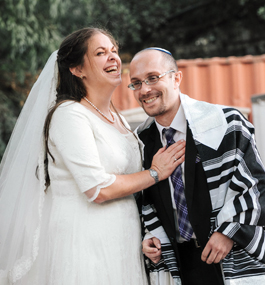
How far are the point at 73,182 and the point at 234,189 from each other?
896 millimetres

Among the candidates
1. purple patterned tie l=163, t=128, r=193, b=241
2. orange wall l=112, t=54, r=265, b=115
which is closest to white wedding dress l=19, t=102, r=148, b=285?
purple patterned tie l=163, t=128, r=193, b=241

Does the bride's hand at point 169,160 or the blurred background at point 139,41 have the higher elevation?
the blurred background at point 139,41

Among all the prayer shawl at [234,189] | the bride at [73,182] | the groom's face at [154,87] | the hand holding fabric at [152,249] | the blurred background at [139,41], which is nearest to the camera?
the prayer shawl at [234,189]

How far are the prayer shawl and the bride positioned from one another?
192 mm

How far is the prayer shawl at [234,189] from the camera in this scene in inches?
79.6

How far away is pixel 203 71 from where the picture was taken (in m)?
6.01

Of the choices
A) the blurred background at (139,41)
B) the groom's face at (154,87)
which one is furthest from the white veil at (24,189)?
the blurred background at (139,41)

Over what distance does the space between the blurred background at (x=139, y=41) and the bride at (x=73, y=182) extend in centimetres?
58

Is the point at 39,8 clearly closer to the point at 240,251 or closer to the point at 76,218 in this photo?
the point at 76,218

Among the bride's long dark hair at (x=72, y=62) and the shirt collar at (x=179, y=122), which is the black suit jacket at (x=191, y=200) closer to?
the shirt collar at (x=179, y=122)

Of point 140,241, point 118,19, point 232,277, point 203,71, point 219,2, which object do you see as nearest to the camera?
point 232,277

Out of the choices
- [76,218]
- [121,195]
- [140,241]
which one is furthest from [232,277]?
[76,218]

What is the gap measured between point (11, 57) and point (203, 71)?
305cm

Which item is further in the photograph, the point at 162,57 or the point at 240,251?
the point at 162,57
